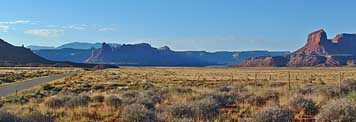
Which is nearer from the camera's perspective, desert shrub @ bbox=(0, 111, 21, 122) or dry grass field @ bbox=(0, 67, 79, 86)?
desert shrub @ bbox=(0, 111, 21, 122)

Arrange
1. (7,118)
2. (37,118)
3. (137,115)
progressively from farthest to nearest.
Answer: (37,118)
(137,115)
(7,118)

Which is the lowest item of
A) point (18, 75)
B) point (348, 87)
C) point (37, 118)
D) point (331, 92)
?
point (37, 118)

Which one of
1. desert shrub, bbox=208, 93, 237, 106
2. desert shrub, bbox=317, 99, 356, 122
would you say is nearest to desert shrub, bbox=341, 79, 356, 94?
desert shrub, bbox=208, 93, 237, 106

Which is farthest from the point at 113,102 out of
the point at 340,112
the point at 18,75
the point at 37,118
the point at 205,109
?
the point at 18,75

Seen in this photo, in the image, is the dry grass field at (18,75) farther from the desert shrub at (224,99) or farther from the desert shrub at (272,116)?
the desert shrub at (272,116)

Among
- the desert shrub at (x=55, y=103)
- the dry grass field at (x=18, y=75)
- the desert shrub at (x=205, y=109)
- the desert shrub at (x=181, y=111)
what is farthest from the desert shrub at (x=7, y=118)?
the dry grass field at (x=18, y=75)

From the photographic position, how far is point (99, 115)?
1616 centimetres

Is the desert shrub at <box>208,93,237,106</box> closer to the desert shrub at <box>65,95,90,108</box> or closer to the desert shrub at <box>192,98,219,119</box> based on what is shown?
the desert shrub at <box>192,98,219,119</box>

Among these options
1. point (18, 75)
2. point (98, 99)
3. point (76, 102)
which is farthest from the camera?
point (18, 75)

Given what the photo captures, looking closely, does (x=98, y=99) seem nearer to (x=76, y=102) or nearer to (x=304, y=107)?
(x=76, y=102)

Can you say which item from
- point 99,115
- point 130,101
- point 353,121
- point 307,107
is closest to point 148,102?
point 130,101

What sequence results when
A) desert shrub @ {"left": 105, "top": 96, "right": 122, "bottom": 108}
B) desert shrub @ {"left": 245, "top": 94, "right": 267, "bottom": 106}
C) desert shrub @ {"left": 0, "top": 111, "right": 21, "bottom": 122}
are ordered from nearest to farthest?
desert shrub @ {"left": 0, "top": 111, "right": 21, "bottom": 122} < desert shrub @ {"left": 105, "top": 96, "right": 122, "bottom": 108} < desert shrub @ {"left": 245, "top": 94, "right": 267, "bottom": 106}

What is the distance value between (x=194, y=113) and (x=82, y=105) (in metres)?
A: 5.56

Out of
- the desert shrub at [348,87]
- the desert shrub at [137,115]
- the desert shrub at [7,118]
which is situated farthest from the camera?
the desert shrub at [348,87]
